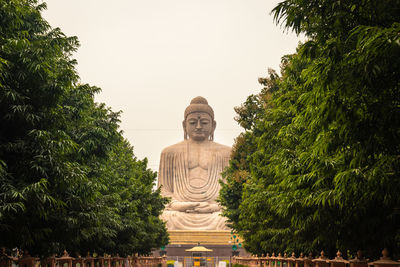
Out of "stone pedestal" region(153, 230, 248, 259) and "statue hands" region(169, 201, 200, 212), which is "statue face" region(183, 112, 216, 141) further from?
"stone pedestal" region(153, 230, 248, 259)

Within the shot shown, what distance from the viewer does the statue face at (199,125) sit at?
185 ft

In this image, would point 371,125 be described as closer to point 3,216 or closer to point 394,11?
point 394,11

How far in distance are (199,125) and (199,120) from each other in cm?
55

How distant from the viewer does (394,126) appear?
21.5 feet

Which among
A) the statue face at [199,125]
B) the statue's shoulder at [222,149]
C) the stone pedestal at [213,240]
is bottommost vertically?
the stone pedestal at [213,240]

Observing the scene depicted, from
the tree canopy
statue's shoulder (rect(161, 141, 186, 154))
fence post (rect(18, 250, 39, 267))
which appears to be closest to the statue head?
statue's shoulder (rect(161, 141, 186, 154))

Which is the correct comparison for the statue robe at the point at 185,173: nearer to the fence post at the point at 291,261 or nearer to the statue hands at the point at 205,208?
the statue hands at the point at 205,208

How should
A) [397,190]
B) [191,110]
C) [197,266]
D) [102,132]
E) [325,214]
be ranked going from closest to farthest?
1. [397,190]
2. [325,214]
3. [102,132]
4. [197,266]
5. [191,110]

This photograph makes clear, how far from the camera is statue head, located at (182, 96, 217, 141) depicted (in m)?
56.2

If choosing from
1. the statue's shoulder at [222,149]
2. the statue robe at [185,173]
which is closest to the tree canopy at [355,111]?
the statue robe at [185,173]

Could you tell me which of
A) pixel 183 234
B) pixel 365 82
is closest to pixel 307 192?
pixel 365 82

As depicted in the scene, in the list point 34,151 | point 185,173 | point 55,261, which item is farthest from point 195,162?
point 34,151

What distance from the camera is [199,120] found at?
5634 centimetres

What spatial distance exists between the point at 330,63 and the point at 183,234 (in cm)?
4518
